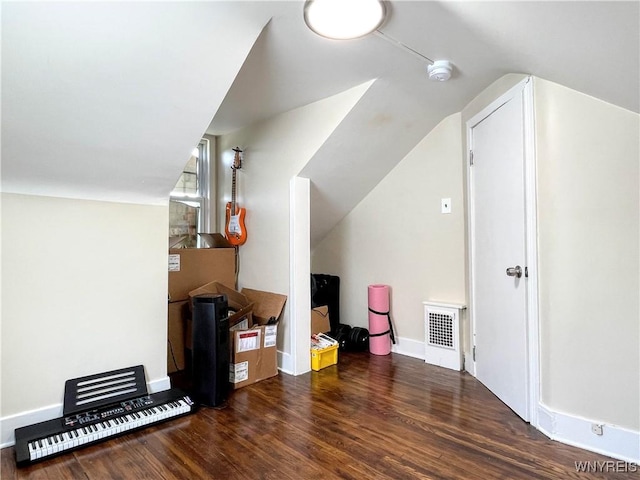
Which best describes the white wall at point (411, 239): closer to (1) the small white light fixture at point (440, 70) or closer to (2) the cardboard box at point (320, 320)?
(2) the cardboard box at point (320, 320)

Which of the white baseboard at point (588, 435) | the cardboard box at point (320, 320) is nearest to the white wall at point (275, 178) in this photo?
the cardboard box at point (320, 320)

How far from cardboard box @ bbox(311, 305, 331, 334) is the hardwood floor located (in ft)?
2.71

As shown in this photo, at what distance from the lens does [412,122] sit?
2.87 m

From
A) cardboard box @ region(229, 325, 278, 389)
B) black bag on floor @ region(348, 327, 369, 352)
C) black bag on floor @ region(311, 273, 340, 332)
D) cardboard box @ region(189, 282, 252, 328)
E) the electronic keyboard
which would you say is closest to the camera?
the electronic keyboard

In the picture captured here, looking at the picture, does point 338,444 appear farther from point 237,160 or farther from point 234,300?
point 237,160

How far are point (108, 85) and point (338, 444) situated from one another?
205 cm

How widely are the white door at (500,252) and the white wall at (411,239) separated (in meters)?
0.25

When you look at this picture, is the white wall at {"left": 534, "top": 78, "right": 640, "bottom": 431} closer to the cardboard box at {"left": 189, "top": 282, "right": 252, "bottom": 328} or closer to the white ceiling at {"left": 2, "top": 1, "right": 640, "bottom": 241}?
the white ceiling at {"left": 2, "top": 1, "right": 640, "bottom": 241}

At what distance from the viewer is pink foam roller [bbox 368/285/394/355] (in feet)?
10.7

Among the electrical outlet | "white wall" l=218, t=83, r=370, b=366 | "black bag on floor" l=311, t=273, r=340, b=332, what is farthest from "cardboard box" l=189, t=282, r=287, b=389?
the electrical outlet

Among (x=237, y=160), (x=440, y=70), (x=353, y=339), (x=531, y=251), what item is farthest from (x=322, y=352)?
(x=440, y=70)

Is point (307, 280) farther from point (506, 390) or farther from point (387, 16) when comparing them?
point (387, 16)

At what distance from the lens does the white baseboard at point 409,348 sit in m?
3.14

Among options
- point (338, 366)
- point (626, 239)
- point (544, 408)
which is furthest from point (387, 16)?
A: point (338, 366)
